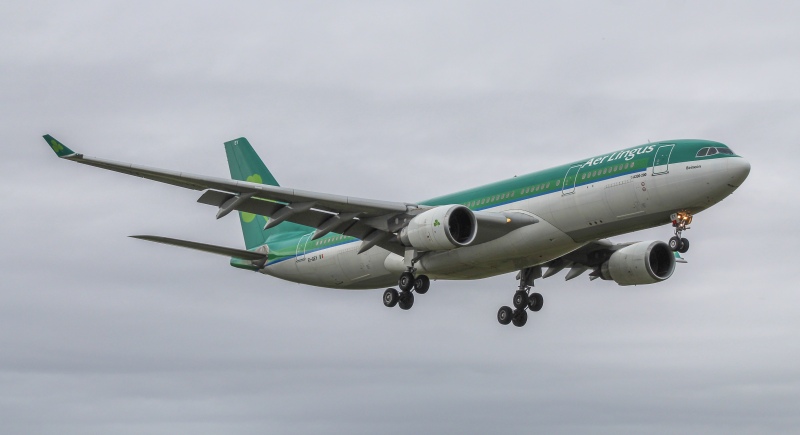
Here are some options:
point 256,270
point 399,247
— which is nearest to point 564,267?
point 399,247

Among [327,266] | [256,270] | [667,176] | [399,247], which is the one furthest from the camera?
[256,270]

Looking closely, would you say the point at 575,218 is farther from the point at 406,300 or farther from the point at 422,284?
the point at 406,300

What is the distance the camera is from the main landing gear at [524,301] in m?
53.3

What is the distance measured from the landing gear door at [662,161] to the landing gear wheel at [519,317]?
11.2 m

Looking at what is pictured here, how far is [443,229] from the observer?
4566 centimetres

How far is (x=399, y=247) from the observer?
164 ft

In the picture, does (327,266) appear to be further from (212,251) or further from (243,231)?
(243,231)

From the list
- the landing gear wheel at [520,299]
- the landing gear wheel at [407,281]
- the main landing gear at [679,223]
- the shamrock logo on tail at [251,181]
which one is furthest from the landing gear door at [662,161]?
the shamrock logo on tail at [251,181]

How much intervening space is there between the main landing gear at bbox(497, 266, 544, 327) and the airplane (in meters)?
0.04

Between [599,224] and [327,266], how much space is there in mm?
12683

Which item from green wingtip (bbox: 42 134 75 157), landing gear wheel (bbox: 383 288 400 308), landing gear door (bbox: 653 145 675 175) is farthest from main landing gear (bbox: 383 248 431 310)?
green wingtip (bbox: 42 134 75 157)

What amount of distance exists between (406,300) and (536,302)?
6.38 meters

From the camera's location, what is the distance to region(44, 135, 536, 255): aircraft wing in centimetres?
Result: 4447

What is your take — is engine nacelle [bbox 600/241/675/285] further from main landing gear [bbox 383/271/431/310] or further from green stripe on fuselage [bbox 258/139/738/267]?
main landing gear [bbox 383/271/431/310]
